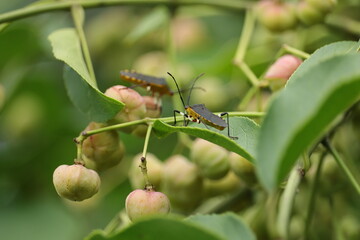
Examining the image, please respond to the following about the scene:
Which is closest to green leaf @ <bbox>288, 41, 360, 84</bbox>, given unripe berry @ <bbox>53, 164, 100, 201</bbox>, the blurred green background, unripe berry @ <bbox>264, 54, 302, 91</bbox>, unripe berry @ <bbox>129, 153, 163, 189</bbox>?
unripe berry @ <bbox>264, 54, 302, 91</bbox>

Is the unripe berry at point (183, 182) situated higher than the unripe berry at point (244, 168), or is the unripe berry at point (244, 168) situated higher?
the unripe berry at point (244, 168)

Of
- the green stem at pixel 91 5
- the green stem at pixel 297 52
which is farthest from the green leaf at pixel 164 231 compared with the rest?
the green stem at pixel 91 5

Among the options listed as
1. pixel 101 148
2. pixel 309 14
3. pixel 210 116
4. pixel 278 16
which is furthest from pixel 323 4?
pixel 101 148

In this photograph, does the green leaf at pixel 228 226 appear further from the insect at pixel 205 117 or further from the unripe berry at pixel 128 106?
the unripe berry at pixel 128 106

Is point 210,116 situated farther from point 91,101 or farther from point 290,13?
point 290,13

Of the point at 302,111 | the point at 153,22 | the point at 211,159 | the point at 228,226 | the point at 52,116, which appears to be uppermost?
the point at 302,111

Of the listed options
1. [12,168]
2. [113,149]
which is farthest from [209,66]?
[113,149]
